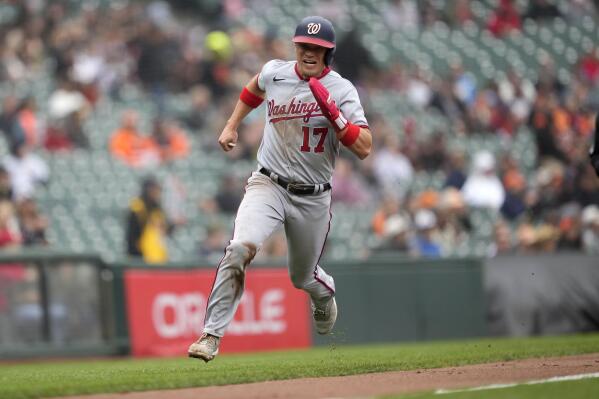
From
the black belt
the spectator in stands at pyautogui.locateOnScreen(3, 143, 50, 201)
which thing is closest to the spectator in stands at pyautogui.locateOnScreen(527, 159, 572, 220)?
the spectator in stands at pyautogui.locateOnScreen(3, 143, 50, 201)

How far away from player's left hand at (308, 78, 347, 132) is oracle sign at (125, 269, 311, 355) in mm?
6690

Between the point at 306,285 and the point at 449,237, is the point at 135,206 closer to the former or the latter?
the point at 449,237

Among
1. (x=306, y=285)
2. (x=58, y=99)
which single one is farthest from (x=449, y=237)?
(x=306, y=285)

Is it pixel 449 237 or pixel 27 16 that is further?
pixel 27 16

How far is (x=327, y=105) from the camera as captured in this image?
24.3 feet

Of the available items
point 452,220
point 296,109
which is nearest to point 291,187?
point 296,109

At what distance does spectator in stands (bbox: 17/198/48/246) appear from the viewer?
45.5 feet

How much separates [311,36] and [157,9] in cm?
1322

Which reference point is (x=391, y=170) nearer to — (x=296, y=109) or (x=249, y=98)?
(x=249, y=98)

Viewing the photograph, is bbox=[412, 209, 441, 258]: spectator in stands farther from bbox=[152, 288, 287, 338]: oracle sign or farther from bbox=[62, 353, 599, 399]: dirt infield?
bbox=[62, 353, 599, 399]: dirt infield

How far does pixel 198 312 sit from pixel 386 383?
7290 mm

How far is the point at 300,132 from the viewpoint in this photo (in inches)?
309

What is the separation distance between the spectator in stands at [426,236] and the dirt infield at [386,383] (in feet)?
26.3

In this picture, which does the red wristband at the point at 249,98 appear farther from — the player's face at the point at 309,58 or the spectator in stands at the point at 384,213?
the spectator in stands at the point at 384,213
